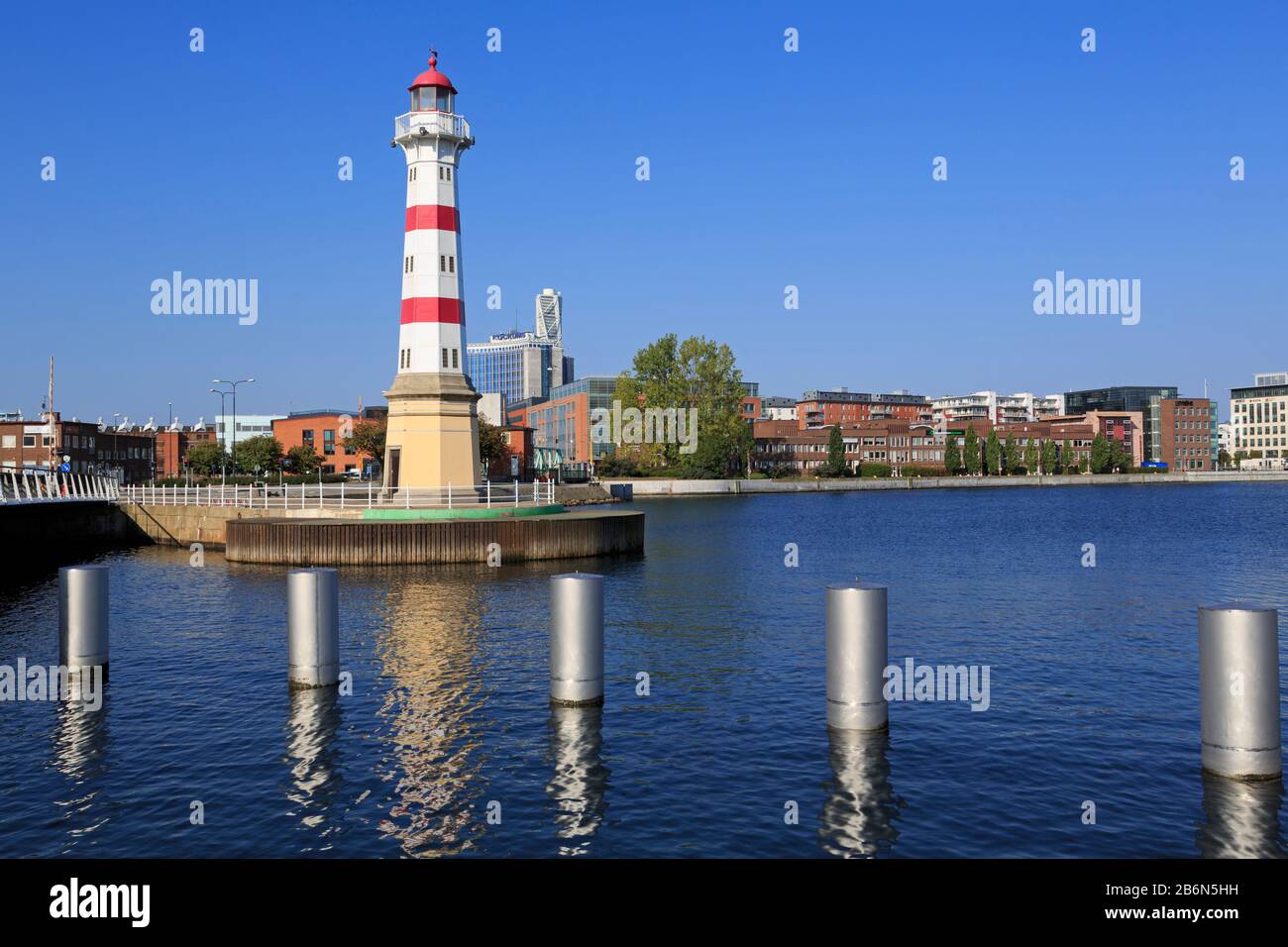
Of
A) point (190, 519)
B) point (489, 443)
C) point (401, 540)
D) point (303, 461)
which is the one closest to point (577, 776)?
point (401, 540)

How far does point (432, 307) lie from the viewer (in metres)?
50.1

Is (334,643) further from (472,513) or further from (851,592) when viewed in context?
(472,513)

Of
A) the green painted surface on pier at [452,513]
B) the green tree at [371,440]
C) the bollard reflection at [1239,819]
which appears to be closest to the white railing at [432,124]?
the green painted surface on pier at [452,513]

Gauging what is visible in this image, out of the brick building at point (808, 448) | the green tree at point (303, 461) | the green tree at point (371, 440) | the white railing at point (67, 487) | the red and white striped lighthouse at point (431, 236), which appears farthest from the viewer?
the brick building at point (808, 448)

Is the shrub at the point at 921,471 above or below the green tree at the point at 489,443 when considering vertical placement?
below

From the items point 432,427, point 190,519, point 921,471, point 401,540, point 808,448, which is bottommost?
point 401,540

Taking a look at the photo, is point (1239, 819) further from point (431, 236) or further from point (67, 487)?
point (67, 487)

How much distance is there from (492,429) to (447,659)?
109159 mm

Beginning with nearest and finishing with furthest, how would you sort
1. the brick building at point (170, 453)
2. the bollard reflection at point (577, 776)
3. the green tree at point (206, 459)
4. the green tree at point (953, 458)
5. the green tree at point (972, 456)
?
the bollard reflection at point (577, 776) < the green tree at point (206, 459) < the brick building at point (170, 453) < the green tree at point (953, 458) < the green tree at point (972, 456)

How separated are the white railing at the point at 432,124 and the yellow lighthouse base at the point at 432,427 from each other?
11.9m

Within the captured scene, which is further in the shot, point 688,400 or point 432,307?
point 688,400

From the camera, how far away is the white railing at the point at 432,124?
164ft

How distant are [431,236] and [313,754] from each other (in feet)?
125

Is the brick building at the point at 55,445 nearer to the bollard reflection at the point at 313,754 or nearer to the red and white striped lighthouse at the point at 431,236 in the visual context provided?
the red and white striped lighthouse at the point at 431,236
